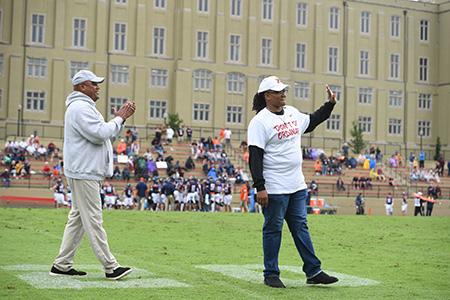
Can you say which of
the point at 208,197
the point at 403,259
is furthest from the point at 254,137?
the point at 208,197

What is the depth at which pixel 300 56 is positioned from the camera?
75188 mm

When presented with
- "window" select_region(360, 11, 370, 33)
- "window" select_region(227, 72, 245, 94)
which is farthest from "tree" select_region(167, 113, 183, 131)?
"window" select_region(360, 11, 370, 33)

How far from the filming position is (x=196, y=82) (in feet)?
230

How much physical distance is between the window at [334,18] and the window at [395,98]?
26.1 ft

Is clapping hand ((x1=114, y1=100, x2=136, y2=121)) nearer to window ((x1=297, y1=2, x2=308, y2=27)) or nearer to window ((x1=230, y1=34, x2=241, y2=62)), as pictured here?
window ((x1=230, y1=34, x2=241, y2=62))

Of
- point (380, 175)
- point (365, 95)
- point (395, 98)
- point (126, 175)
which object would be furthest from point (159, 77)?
point (126, 175)

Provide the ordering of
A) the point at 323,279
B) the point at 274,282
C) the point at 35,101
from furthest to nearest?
the point at 35,101 < the point at 323,279 < the point at 274,282

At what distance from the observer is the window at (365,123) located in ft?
252

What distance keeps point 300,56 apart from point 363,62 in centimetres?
624

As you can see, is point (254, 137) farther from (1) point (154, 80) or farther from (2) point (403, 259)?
(1) point (154, 80)

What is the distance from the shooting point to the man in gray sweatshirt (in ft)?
30.7

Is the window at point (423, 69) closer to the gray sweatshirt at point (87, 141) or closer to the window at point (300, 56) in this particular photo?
the window at point (300, 56)

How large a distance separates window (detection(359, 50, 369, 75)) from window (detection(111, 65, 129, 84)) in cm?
2148

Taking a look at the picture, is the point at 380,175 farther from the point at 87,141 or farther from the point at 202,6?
the point at 87,141
